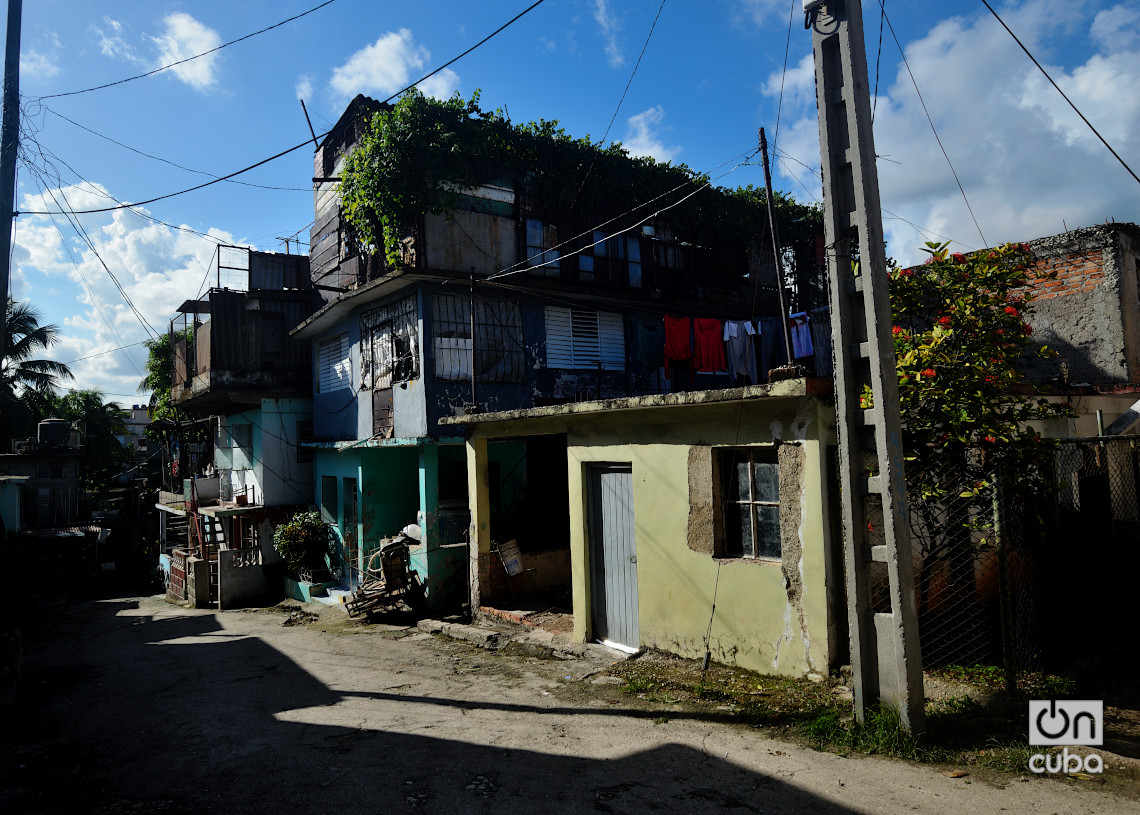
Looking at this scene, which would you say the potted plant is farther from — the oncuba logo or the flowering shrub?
the oncuba logo

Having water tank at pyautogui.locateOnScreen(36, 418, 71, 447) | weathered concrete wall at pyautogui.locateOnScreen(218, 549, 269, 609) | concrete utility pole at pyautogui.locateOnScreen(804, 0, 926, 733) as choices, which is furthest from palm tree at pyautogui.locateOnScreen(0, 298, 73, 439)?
concrete utility pole at pyautogui.locateOnScreen(804, 0, 926, 733)

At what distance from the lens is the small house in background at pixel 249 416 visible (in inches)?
714

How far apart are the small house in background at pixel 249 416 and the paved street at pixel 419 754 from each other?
877 cm

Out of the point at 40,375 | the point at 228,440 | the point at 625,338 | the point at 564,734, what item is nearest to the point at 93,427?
the point at 40,375

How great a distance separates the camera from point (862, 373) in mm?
5480

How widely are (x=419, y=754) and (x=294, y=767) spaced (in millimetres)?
1035

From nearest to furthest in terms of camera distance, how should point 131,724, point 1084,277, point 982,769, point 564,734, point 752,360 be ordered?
point 982,769 < point 564,734 < point 131,724 < point 1084,277 < point 752,360

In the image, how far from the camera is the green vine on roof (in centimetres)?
1403

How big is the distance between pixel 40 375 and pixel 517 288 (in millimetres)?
27366

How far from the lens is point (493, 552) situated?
12.1 metres

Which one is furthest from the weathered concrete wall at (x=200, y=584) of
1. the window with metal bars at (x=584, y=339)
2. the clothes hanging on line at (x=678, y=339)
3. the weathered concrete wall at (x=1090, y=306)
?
the weathered concrete wall at (x=1090, y=306)

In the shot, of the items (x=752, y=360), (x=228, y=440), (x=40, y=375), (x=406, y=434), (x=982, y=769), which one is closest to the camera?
(x=982, y=769)

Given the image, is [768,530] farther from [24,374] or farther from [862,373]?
[24,374]

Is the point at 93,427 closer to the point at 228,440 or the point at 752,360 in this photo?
the point at 228,440
